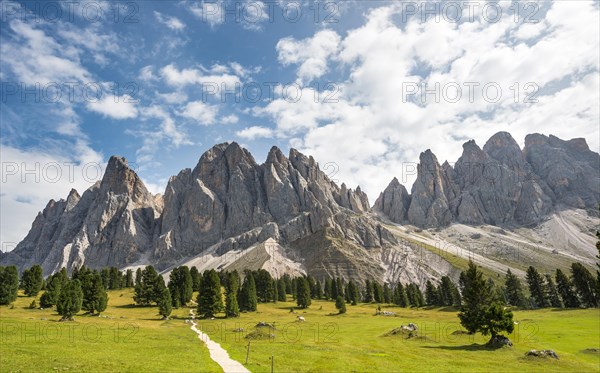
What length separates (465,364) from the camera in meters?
41.8

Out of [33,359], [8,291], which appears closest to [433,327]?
[33,359]

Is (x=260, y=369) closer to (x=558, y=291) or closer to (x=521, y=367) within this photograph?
(x=521, y=367)

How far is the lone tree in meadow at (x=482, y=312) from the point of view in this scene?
5434cm

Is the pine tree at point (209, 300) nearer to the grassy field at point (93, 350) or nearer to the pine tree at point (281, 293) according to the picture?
the grassy field at point (93, 350)

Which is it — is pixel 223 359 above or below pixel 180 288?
below

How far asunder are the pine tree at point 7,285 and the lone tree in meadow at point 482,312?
99935 mm

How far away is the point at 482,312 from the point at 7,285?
102781 mm

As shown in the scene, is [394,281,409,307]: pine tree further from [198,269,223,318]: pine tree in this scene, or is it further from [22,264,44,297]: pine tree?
[22,264,44,297]: pine tree

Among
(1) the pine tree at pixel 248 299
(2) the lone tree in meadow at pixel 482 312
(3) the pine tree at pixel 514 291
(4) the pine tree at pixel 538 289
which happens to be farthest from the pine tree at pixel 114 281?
(4) the pine tree at pixel 538 289

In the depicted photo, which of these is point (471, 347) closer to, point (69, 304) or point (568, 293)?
point (69, 304)

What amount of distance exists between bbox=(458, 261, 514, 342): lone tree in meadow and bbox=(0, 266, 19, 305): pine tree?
99935mm

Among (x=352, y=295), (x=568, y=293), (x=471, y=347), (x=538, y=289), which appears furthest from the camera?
(x=352, y=295)

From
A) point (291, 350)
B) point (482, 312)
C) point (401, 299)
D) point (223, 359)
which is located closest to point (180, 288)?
point (291, 350)

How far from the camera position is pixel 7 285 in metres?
85.5
